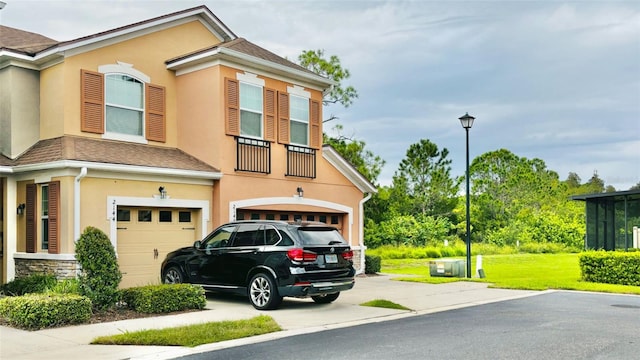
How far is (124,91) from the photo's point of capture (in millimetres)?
17266

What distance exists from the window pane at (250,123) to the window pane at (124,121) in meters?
2.80

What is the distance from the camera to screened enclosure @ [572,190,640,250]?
989 inches

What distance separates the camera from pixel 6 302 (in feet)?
37.6

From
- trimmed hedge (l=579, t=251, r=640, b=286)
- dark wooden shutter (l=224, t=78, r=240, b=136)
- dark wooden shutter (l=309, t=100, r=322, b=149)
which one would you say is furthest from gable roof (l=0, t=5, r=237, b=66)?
trimmed hedge (l=579, t=251, r=640, b=286)

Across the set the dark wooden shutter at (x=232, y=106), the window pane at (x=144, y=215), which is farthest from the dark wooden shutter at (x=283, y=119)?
the window pane at (x=144, y=215)

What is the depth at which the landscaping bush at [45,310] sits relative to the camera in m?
10.8

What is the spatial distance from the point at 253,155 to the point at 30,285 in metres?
6.90

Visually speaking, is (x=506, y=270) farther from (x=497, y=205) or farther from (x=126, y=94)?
(x=497, y=205)

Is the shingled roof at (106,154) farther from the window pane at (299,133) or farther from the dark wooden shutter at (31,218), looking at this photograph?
the window pane at (299,133)

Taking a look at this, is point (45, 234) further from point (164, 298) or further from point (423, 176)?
point (423, 176)

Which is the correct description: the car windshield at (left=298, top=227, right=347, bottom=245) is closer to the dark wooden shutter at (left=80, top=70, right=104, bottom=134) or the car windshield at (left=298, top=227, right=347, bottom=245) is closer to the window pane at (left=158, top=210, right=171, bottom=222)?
the window pane at (left=158, top=210, right=171, bottom=222)

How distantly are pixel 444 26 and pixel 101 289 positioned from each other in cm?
1207

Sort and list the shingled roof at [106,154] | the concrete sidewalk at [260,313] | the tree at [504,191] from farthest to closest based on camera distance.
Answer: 1. the tree at [504,191]
2. the shingled roof at [106,154]
3. the concrete sidewalk at [260,313]

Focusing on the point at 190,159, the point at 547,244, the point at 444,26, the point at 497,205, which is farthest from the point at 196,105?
the point at 497,205
